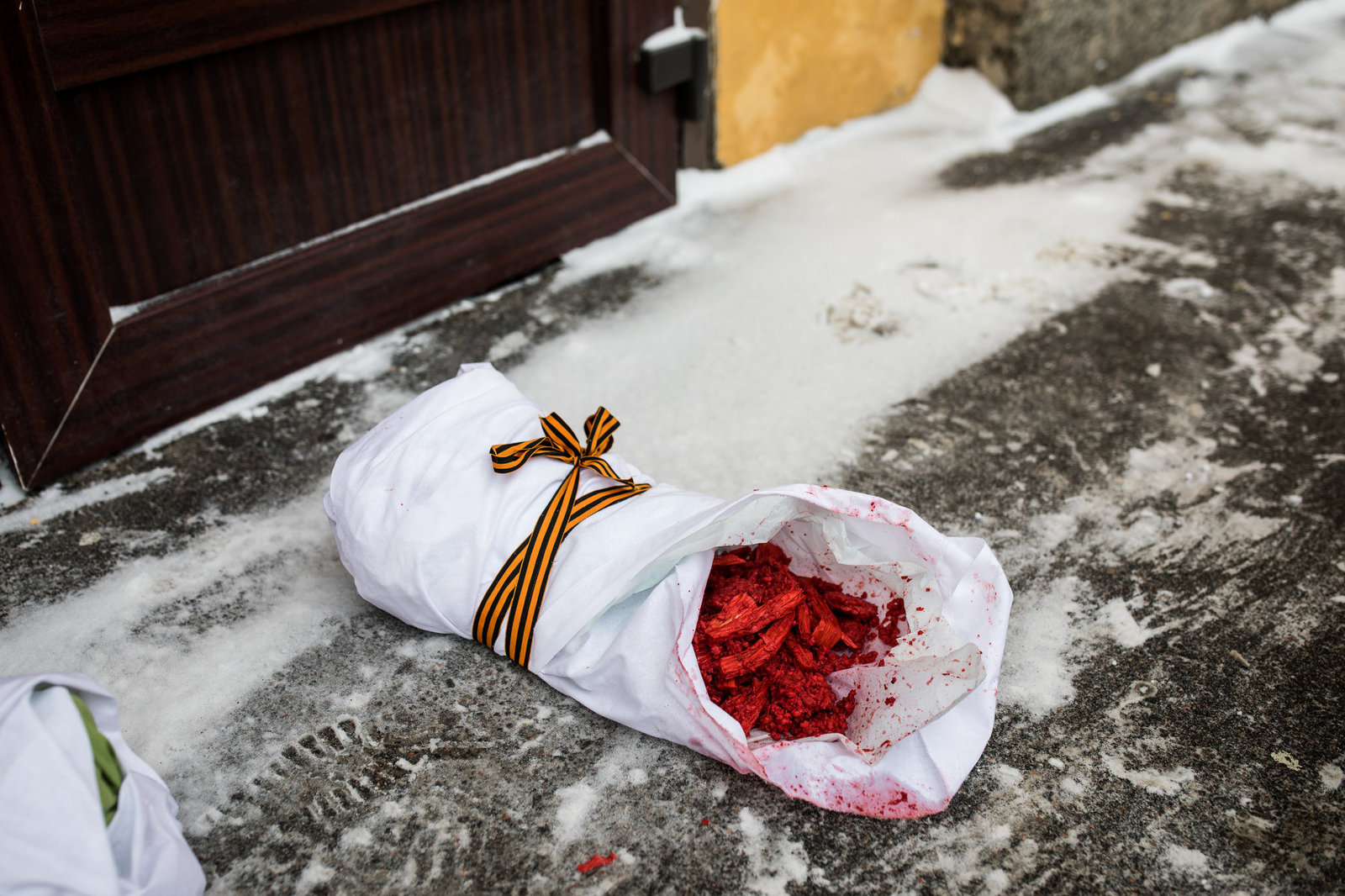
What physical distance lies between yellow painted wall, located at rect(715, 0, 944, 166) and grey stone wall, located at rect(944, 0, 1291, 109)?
14cm

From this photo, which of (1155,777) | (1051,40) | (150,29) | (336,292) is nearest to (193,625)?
(336,292)

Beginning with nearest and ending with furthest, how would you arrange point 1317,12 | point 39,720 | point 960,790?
point 39,720 → point 960,790 → point 1317,12

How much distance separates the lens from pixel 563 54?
271 cm

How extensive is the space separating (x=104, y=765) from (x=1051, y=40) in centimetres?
371

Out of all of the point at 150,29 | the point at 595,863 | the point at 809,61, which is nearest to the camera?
the point at 595,863

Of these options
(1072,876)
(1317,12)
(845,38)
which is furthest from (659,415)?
(1317,12)

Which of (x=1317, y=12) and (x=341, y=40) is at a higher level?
(x=341, y=40)

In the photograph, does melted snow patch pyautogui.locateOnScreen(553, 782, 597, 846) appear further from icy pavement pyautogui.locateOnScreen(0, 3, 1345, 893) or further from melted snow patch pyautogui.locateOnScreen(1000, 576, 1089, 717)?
melted snow patch pyautogui.locateOnScreen(1000, 576, 1089, 717)

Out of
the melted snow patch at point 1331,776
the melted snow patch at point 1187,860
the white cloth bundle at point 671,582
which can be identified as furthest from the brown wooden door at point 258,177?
the melted snow patch at point 1331,776

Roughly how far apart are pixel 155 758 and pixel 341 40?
1.52 meters

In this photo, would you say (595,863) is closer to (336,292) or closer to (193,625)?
(193,625)

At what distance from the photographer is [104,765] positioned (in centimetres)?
117

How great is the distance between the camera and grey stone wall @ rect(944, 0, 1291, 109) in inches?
145

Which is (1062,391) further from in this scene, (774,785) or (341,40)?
(341,40)
